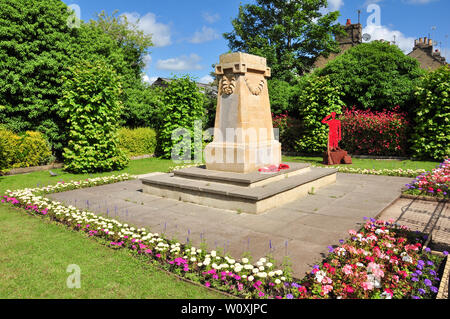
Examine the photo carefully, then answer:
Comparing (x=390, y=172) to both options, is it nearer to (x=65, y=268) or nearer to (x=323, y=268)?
(x=323, y=268)

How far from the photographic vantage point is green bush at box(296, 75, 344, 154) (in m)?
16.1

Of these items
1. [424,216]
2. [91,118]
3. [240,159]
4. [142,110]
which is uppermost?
[142,110]

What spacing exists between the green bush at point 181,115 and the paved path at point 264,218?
7529mm

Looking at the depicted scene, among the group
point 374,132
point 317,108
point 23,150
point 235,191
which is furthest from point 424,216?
point 23,150

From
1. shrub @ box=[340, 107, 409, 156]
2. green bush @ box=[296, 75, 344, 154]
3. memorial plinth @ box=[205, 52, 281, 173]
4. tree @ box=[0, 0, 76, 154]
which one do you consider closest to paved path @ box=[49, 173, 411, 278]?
memorial plinth @ box=[205, 52, 281, 173]

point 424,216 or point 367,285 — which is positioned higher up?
point 367,285

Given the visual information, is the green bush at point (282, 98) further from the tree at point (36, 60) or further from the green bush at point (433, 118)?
the tree at point (36, 60)

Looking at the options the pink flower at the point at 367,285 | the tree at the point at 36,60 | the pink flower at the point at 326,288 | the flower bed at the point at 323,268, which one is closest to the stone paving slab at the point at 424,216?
the flower bed at the point at 323,268

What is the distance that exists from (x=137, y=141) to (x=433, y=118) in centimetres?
1482

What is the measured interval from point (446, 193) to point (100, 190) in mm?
9182

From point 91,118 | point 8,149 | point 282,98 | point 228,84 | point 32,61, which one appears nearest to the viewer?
point 228,84

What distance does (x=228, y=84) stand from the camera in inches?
312

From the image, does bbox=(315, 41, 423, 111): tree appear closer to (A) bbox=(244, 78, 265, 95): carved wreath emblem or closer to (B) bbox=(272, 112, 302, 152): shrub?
(B) bbox=(272, 112, 302, 152): shrub
